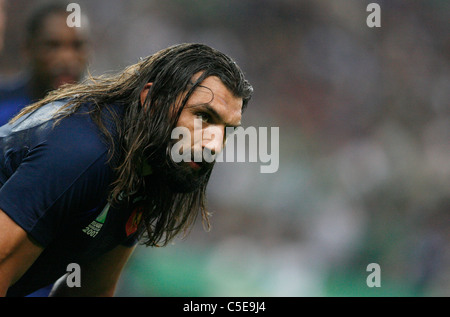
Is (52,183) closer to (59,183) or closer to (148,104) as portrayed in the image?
(59,183)

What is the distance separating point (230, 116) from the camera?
241 centimetres

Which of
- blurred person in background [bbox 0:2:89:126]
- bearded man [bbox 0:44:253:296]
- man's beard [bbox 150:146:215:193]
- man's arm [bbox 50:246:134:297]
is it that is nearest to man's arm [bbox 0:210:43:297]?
bearded man [bbox 0:44:253:296]

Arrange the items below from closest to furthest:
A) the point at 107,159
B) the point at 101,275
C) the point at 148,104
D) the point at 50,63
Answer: the point at 107,159
the point at 148,104
the point at 101,275
the point at 50,63

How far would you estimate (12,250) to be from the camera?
78.4 inches

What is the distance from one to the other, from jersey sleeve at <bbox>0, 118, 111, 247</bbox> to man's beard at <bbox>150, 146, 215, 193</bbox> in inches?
12.6

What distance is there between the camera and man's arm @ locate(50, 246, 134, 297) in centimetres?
294

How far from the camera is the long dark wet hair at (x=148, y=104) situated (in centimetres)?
232

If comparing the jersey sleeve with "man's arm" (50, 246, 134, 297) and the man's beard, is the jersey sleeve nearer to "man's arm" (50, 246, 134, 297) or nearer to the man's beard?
the man's beard

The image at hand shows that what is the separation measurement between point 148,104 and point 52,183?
1.84ft

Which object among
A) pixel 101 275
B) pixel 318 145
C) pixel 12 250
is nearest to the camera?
pixel 12 250

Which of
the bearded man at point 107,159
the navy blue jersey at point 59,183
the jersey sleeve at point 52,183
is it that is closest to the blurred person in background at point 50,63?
the bearded man at point 107,159

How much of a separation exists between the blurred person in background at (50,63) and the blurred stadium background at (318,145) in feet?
4.35

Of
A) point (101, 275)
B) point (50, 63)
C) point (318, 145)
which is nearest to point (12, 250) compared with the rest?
point (101, 275)

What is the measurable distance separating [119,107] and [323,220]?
13.0 ft
